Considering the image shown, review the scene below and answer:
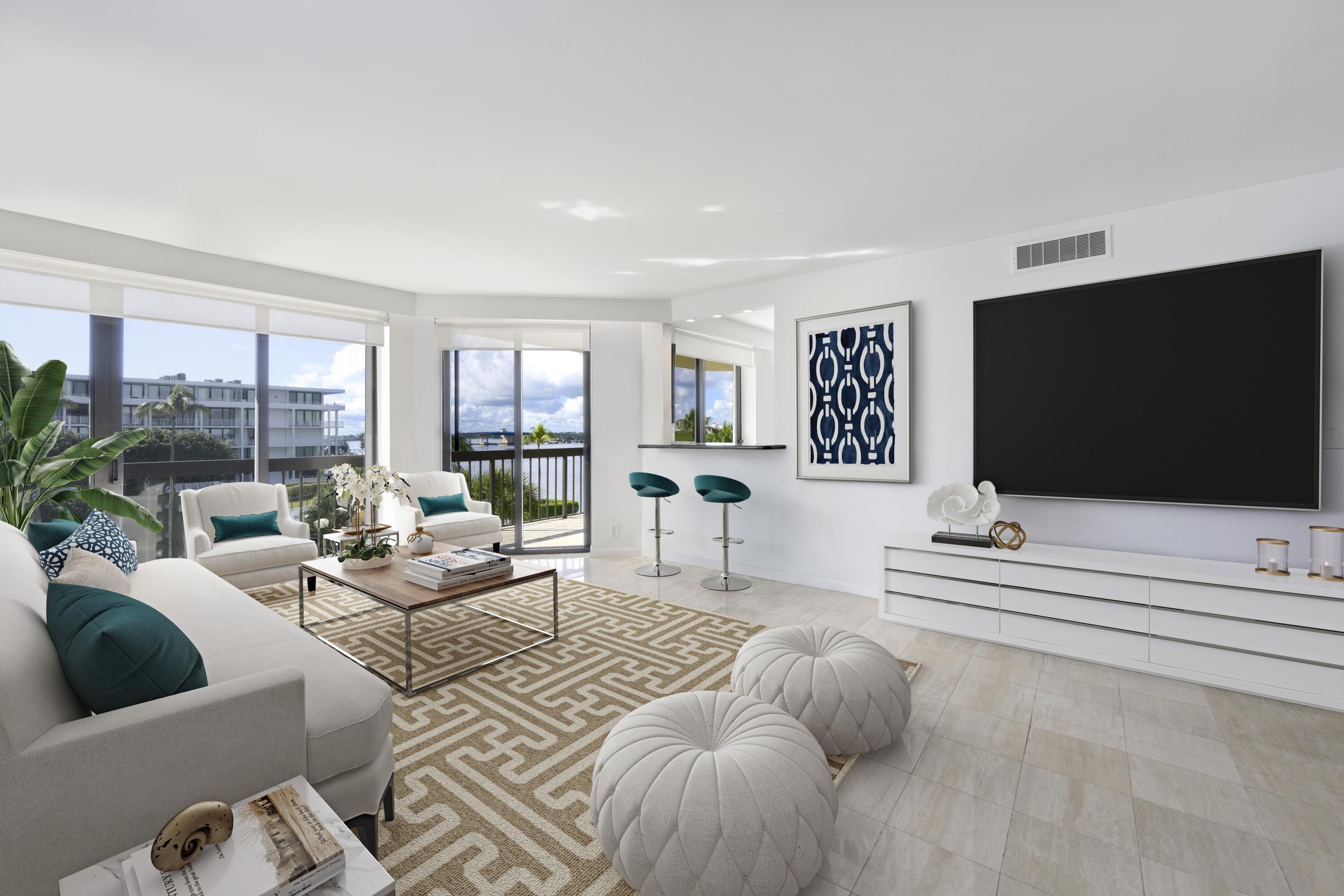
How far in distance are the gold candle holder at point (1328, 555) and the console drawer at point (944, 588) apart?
1.30 meters

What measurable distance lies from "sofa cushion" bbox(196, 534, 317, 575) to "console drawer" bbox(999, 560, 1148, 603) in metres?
4.48

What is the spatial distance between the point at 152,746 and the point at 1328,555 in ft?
14.3

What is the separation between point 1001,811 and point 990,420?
2.48 m

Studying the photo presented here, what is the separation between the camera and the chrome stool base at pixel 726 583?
4.48m

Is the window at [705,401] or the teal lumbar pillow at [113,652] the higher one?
the window at [705,401]

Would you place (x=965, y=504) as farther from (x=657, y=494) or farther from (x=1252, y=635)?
(x=657, y=494)

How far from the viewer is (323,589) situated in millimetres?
4449

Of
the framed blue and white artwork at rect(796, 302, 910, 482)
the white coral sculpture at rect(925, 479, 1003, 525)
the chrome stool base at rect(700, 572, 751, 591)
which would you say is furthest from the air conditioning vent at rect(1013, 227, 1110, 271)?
the chrome stool base at rect(700, 572, 751, 591)

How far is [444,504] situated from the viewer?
5137 mm

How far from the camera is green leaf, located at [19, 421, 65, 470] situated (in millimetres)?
3240

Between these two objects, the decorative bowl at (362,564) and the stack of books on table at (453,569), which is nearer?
the stack of books on table at (453,569)

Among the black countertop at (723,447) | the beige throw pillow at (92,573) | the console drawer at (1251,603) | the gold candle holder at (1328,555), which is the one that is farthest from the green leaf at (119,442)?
the gold candle holder at (1328,555)

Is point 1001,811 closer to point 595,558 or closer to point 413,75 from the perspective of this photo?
point 413,75

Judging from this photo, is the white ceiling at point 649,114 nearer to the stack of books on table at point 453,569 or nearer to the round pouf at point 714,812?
the stack of books on table at point 453,569
